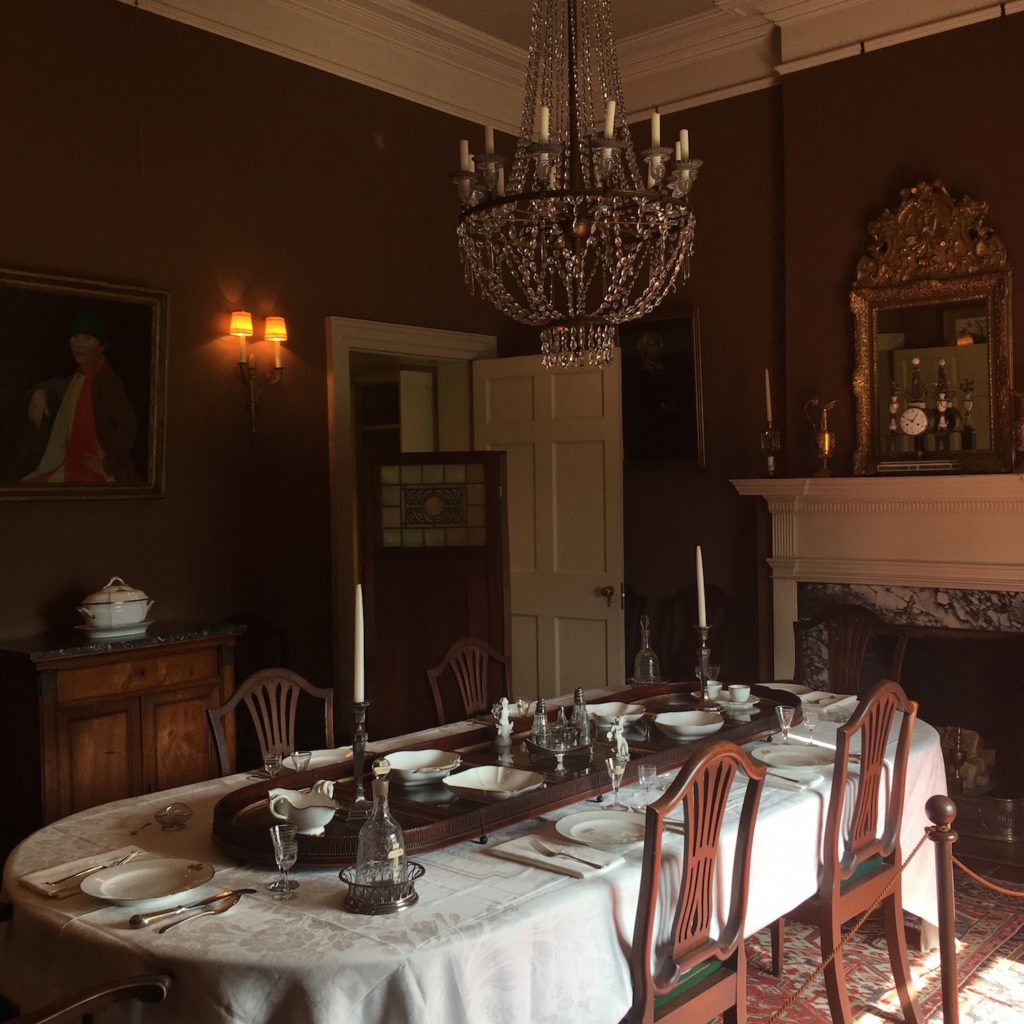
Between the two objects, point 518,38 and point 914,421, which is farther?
point 518,38

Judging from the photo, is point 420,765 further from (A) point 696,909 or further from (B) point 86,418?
(B) point 86,418

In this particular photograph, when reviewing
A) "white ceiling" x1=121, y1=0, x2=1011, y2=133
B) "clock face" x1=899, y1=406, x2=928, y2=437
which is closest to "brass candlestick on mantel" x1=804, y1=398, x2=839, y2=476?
"clock face" x1=899, y1=406, x2=928, y2=437

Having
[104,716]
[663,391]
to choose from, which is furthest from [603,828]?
[663,391]

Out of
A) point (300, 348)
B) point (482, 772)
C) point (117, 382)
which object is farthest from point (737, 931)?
point (300, 348)

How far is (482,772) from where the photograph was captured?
9.20ft

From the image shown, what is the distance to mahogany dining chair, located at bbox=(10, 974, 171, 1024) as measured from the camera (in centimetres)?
159

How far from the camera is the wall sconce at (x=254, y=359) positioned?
4918 millimetres

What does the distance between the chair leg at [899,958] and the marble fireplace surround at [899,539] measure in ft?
6.83

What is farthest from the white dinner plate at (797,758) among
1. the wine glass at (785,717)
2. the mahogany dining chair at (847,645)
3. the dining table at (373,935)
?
the mahogany dining chair at (847,645)

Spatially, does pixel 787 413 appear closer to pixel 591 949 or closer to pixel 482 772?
pixel 482 772

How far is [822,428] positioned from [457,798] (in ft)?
10.5

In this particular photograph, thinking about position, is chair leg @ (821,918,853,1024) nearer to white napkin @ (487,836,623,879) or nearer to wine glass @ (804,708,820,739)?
wine glass @ (804,708,820,739)

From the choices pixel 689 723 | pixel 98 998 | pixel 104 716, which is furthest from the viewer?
pixel 104 716

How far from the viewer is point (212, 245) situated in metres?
4.86
